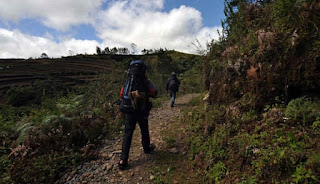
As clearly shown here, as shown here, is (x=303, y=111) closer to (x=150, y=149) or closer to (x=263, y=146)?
(x=263, y=146)

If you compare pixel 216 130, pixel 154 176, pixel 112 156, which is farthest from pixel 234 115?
pixel 112 156

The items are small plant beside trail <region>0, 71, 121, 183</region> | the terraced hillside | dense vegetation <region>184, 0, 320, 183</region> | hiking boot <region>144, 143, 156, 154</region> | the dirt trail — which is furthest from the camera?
the terraced hillside

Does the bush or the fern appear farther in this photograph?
the fern

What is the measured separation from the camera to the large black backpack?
3.61 m

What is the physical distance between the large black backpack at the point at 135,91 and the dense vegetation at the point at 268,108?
62.9 inches

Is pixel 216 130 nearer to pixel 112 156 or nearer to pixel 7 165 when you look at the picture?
pixel 112 156

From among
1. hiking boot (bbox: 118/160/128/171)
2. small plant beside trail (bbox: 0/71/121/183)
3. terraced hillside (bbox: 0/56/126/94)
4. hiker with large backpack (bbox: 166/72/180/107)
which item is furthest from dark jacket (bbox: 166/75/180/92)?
terraced hillside (bbox: 0/56/126/94)

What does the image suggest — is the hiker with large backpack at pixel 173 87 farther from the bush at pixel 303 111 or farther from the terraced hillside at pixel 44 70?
the terraced hillside at pixel 44 70

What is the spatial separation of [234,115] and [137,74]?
2395 mm

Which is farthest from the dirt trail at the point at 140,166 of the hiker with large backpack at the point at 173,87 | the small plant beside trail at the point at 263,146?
the hiker with large backpack at the point at 173,87

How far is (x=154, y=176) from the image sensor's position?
11.3 feet

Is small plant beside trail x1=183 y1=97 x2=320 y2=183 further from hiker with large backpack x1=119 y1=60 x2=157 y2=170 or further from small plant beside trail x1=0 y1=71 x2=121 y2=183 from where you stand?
small plant beside trail x1=0 y1=71 x2=121 y2=183

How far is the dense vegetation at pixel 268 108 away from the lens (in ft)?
7.69

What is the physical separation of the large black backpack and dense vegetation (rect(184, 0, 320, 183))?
160 cm
